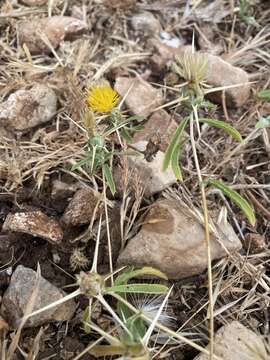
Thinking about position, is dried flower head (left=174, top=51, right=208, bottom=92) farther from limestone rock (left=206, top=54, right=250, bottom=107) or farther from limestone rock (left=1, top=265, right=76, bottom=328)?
limestone rock (left=1, top=265, right=76, bottom=328)

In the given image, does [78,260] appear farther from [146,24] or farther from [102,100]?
[146,24]

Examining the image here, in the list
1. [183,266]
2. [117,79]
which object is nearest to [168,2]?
[117,79]

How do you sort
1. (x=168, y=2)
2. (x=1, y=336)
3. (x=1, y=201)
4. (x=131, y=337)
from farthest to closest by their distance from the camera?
(x=168, y=2) → (x=1, y=201) → (x=1, y=336) → (x=131, y=337)

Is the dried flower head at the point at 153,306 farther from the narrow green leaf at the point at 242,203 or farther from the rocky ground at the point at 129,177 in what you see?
the narrow green leaf at the point at 242,203

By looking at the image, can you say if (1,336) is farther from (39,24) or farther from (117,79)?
(39,24)

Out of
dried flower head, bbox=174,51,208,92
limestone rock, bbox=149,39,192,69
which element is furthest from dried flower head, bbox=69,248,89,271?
limestone rock, bbox=149,39,192,69

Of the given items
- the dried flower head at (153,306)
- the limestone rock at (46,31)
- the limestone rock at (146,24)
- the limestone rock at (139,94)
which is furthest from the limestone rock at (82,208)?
the limestone rock at (146,24)

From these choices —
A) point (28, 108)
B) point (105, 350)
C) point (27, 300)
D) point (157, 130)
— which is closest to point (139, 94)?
point (157, 130)
